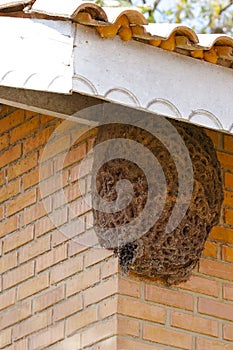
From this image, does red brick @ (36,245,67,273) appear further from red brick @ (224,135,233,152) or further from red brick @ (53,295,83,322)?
red brick @ (224,135,233,152)

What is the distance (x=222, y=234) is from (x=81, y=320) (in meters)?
0.84

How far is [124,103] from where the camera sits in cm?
412

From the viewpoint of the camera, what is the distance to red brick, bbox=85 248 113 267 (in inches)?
184

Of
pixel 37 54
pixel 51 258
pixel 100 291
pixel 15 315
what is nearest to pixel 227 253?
pixel 100 291

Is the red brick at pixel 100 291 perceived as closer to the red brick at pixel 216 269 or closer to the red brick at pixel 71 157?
the red brick at pixel 216 269

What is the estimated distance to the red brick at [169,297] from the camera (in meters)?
4.66

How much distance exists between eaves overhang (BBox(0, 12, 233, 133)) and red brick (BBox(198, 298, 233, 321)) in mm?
893

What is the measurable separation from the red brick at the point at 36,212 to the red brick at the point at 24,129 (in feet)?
1.38

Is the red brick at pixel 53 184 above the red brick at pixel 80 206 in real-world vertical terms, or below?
above

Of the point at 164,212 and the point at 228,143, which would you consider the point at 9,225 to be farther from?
the point at 228,143

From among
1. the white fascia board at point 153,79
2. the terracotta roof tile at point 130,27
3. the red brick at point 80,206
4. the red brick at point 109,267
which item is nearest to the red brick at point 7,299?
the red brick at point 80,206

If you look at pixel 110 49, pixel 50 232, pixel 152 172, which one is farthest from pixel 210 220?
pixel 110 49

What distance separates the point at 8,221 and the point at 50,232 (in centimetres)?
38

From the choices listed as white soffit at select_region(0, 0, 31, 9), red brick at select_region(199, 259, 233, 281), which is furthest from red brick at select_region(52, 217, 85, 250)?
white soffit at select_region(0, 0, 31, 9)
